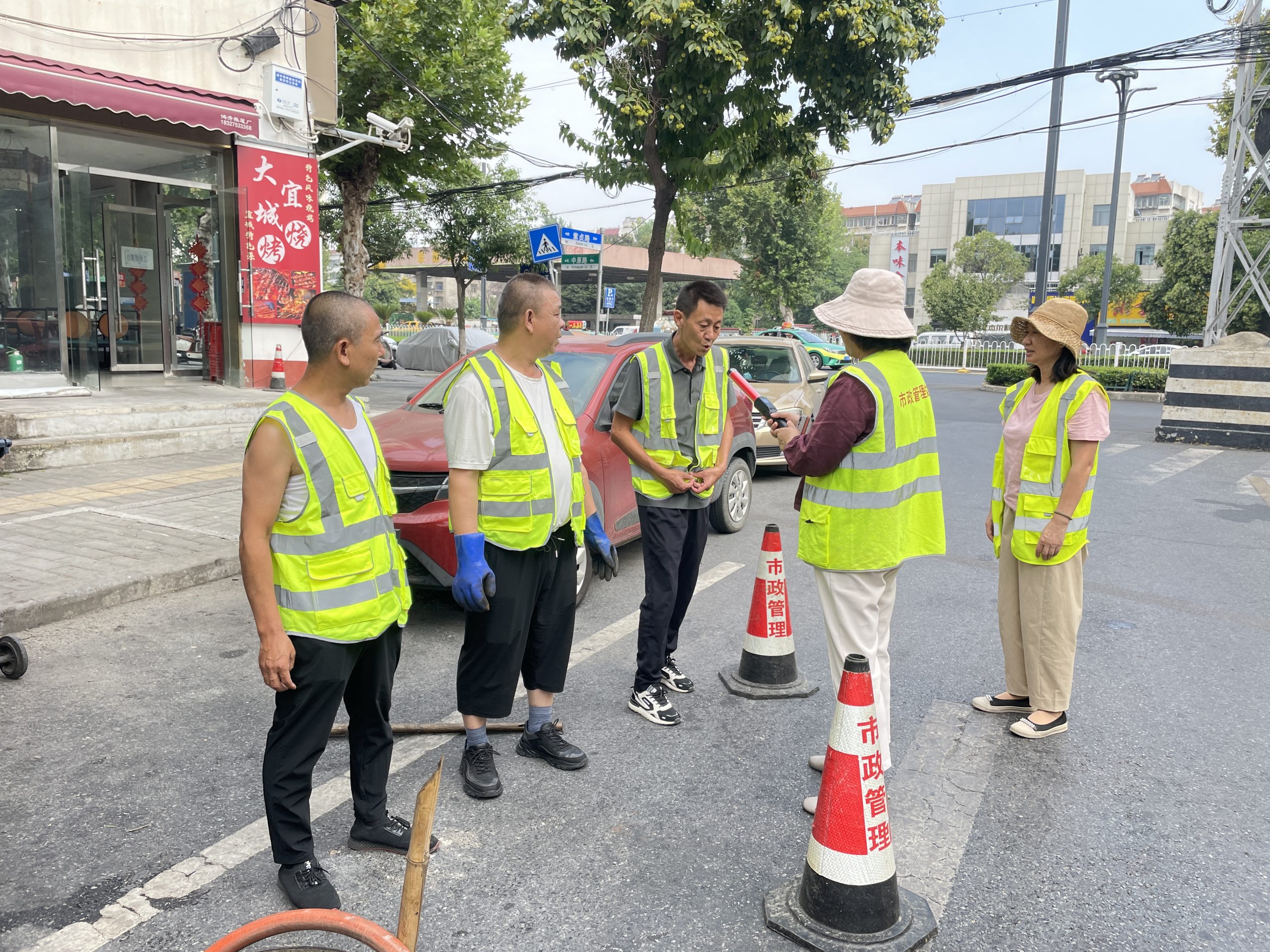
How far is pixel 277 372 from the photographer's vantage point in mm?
13742

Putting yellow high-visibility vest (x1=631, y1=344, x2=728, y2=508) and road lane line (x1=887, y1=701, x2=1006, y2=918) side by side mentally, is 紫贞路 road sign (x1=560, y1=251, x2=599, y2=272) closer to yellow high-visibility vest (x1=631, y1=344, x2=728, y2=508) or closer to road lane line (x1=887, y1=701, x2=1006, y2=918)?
yellow high-visibility vest (x1=631, y1=344, x2=728, y2=508)

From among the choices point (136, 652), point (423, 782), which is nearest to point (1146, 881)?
point (423, 782)

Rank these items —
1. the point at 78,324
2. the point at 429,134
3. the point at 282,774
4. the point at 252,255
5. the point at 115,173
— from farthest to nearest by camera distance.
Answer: the point at 429,134, the point at 252,255, the point at 115,173, the point at 78,324, the point at 282,774

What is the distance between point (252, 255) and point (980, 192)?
7045 cm

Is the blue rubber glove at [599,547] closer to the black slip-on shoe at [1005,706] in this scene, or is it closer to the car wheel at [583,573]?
the car wheel at [583,573]

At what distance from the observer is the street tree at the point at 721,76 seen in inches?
438

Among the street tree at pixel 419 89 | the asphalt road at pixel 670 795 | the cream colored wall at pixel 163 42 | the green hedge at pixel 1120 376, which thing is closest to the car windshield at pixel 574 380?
the asphalt road at pixel 670 795

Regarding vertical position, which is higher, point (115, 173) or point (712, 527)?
point (115, 173)

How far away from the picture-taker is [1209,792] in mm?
3355

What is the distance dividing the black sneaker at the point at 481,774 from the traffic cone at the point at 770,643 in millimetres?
1367

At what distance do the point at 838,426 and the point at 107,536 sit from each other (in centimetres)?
544

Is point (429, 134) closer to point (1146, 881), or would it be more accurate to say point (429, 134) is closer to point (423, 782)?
point (423, 782)

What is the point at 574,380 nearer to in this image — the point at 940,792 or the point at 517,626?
the point at 517,626

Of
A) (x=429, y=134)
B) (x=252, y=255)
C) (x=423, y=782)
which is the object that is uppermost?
(x=429, y=134)
